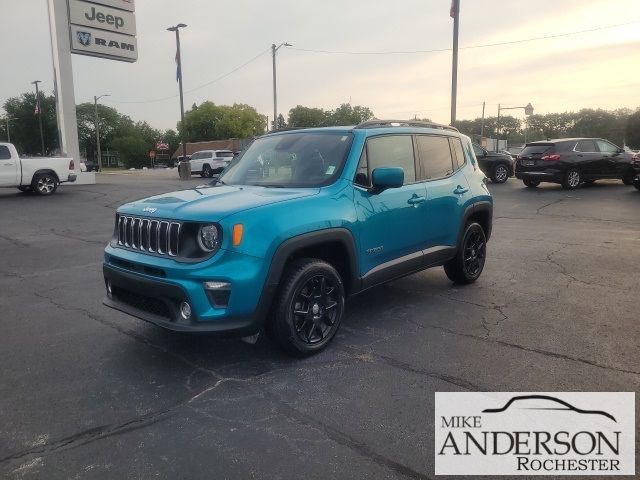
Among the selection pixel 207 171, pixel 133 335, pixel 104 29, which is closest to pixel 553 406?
pixel 133 335

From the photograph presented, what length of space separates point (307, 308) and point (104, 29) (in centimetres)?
2456

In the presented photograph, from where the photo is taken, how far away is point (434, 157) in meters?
5.52

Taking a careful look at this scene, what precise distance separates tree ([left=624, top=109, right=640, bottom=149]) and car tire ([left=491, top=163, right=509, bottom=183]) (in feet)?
237

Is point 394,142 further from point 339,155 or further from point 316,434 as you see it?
point 316,434

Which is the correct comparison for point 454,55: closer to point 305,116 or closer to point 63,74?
point 63,74

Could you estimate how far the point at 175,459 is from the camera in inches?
108

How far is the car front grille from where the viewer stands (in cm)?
367

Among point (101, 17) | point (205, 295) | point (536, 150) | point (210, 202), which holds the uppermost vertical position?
point (101, 17)

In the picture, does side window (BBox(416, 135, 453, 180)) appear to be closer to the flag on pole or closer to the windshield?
the windshield

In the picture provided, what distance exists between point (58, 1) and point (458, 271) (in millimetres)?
23839

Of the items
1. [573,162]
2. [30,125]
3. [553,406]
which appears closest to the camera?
[553,406]

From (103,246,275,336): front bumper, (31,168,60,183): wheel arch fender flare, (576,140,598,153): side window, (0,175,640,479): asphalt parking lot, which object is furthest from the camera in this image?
(31,168,60,183): wheel arch fender flare

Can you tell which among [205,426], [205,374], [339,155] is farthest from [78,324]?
[339,155]

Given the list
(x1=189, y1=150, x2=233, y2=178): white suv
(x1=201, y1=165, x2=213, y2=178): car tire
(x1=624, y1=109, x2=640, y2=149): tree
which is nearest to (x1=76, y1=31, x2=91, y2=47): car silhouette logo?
(x1=189, y1=150, x2=233, y2=178): white suv
